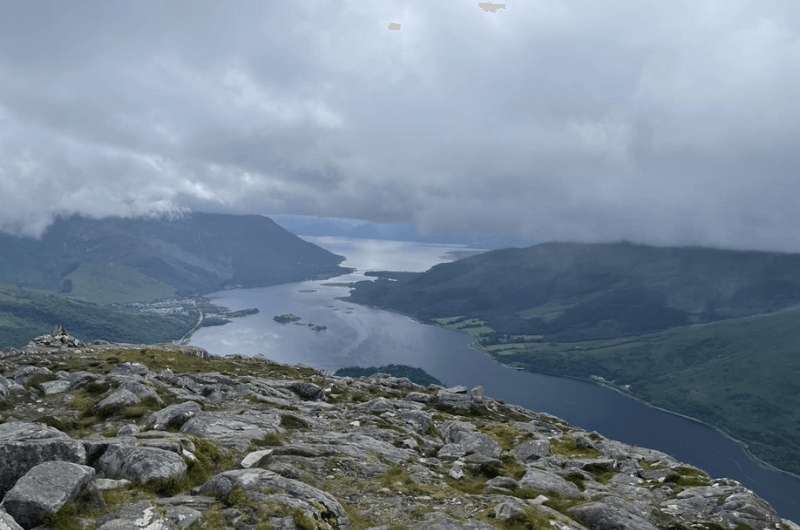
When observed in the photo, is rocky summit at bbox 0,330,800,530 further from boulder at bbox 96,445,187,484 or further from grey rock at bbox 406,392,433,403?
grey rock at bbox 406,392,433,403

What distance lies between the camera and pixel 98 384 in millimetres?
39844

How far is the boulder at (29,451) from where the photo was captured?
17.9 meters

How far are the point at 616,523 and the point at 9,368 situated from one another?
5464cm

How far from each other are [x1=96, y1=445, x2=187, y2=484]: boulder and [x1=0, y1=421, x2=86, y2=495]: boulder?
1.22 m

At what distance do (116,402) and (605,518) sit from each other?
31760 millimetres

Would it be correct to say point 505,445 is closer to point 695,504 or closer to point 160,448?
point 695,504

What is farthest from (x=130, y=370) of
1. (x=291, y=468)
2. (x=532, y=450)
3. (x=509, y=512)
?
(x=509, y=512)

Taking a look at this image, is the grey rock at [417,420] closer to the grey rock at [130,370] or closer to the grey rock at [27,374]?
the grey rock at [130,370]

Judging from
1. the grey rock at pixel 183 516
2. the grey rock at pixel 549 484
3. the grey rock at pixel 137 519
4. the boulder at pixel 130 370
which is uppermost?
the grey rock at pixel 137 519

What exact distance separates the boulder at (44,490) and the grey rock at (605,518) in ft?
73.6

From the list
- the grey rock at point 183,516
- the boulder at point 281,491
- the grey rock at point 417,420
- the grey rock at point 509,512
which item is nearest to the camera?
the grey rock at point 183,516

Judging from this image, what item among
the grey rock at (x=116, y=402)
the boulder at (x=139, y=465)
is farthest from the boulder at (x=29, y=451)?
the grey rock at (x=116, y=402)

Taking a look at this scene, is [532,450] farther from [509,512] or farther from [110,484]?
[110,484]

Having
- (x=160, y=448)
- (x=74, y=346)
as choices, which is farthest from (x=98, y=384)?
(x=74, y=346)
